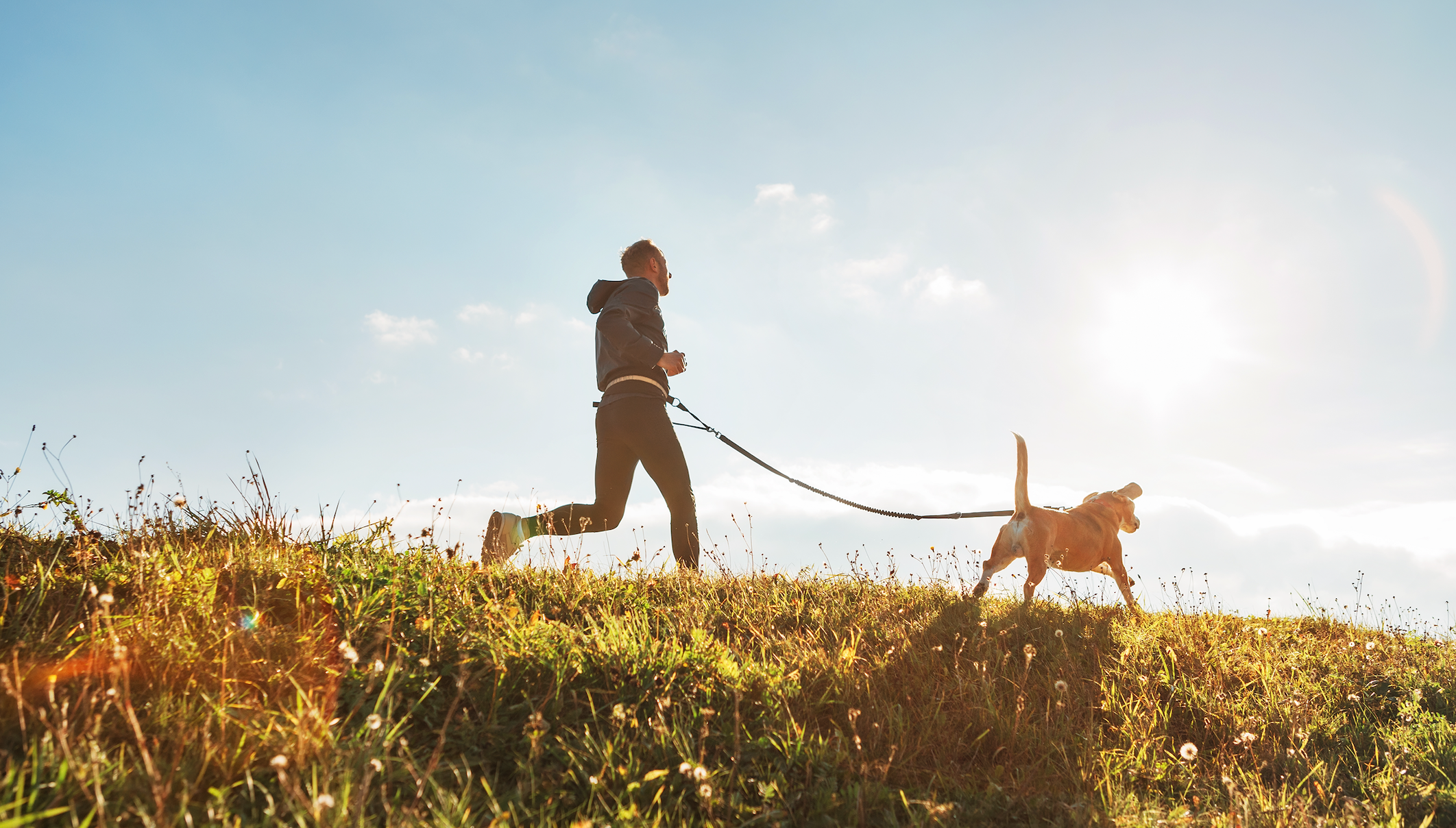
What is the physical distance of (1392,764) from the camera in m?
3.65

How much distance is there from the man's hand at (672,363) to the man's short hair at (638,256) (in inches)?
34.5

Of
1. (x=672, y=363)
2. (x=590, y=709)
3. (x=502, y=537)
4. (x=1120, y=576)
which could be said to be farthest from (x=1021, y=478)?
(x=590, y=709)

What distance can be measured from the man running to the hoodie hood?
155 mm

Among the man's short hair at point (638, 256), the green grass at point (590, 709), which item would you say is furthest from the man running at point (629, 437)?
the green grass at point (590, 709)

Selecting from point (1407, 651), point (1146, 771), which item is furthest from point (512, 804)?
point (1407, 651)

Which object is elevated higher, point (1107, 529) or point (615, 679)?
point (1107, 529)

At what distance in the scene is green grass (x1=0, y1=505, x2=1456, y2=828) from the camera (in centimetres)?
237

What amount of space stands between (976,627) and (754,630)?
1.77 meters

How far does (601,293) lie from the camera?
6.07 meters

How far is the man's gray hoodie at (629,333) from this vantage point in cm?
552

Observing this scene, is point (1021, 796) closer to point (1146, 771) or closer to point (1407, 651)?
point (1146, 771)

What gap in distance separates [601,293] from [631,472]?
1.50m

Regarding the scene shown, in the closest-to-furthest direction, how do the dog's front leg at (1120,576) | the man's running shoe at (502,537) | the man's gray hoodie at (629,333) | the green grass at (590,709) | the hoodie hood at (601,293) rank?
the green grass at (590,709) < the man's running shoe at (502,537) < the man's gray hoodie at (629,333) < the hoodie hood at (601,293) < the dog's front leg at (1120,576)

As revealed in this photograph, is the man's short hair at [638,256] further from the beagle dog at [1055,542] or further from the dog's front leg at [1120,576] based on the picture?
the dog's front leg at [1120,576]
